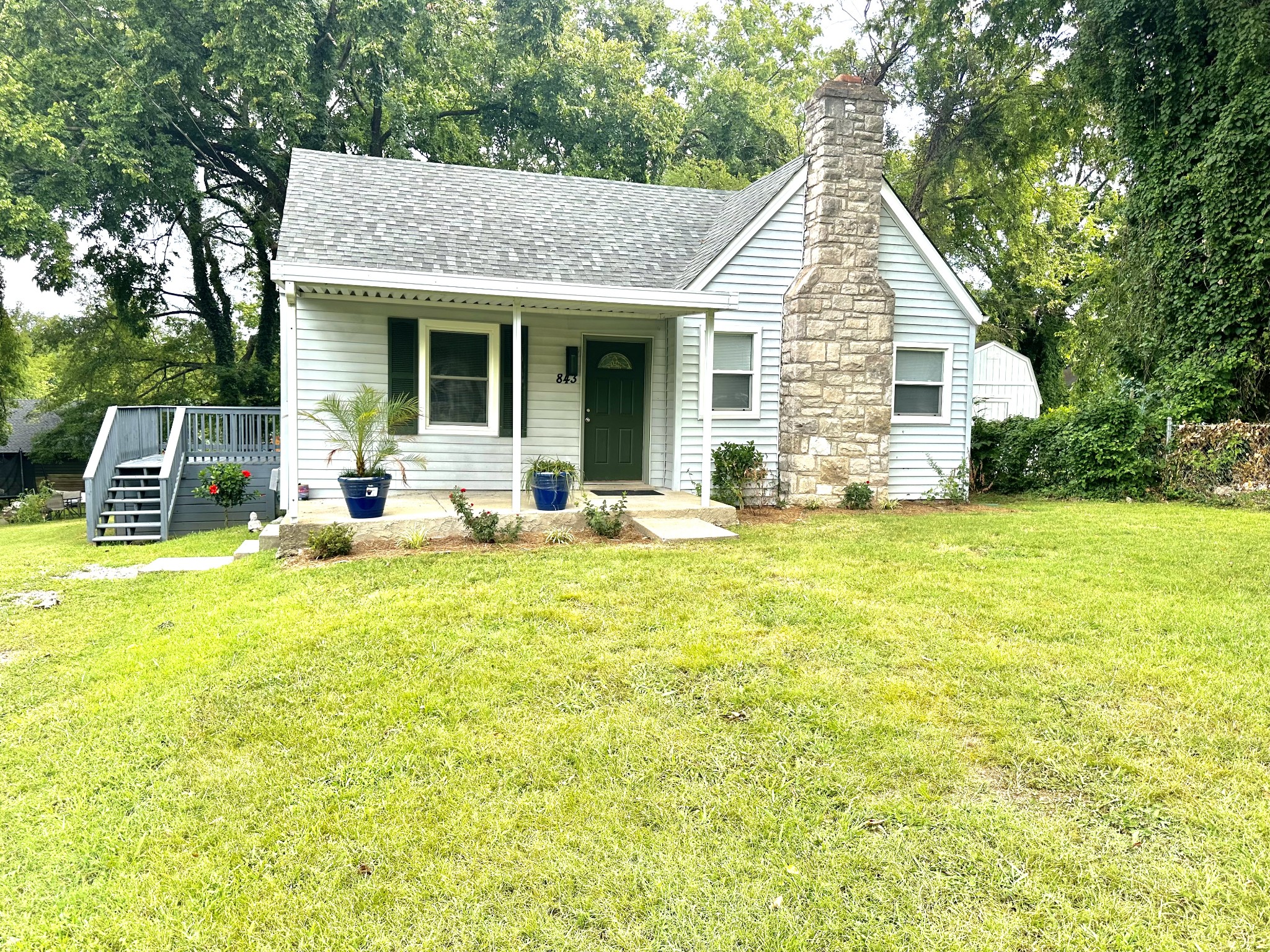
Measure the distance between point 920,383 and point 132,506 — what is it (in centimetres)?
1193

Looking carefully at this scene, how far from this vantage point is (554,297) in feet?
26.7

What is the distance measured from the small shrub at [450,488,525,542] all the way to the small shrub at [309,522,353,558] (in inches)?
43.3

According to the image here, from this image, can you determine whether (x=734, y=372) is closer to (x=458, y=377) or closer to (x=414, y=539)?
(x=458, y=377)

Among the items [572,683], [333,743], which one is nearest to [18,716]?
[333,743]

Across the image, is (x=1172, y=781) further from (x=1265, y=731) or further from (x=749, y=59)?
(x=749, y=59)

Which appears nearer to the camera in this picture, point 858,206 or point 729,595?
point 729,595

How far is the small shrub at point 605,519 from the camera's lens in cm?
775

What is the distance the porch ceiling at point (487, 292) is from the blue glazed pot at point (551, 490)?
200 cm

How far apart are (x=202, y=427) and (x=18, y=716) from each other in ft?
30.2

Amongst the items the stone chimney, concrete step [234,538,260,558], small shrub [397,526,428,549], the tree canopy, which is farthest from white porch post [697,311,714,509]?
the tree canopy

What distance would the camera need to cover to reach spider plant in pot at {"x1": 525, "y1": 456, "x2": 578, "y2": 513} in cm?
809

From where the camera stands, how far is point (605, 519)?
25.6 feet

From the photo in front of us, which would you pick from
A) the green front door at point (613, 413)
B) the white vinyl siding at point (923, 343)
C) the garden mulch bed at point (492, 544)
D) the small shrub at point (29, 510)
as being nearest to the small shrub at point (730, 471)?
the garden mulch bed at point (492, 544)

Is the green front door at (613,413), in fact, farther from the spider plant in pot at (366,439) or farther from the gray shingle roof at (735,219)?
the spider plant in pot at (366,439)
